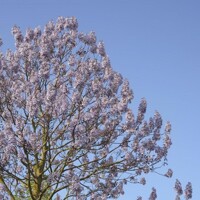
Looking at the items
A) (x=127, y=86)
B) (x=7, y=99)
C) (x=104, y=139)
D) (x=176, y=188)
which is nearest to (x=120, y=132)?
(x=104, y=139)

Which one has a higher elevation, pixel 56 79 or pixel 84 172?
pixel 56 79

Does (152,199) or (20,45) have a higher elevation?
(20,45)

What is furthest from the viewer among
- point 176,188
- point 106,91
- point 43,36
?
point 43,36

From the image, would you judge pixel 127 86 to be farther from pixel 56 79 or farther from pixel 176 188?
pixel 176 188

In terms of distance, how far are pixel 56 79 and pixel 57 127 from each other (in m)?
2.20

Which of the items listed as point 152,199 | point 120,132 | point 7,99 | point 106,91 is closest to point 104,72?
point 106,91

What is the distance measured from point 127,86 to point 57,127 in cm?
331

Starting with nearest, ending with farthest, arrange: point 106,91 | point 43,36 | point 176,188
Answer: point 176,188 < point 106,91 < point 43,36

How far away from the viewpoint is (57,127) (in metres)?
19.7

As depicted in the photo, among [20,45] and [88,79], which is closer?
[88,79]

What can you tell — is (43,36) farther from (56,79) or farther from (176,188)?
(176,188)

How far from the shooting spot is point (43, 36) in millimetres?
21375

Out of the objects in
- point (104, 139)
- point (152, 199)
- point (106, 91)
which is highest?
point (106, 91)

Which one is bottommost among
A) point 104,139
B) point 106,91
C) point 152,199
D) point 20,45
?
point 152,199
